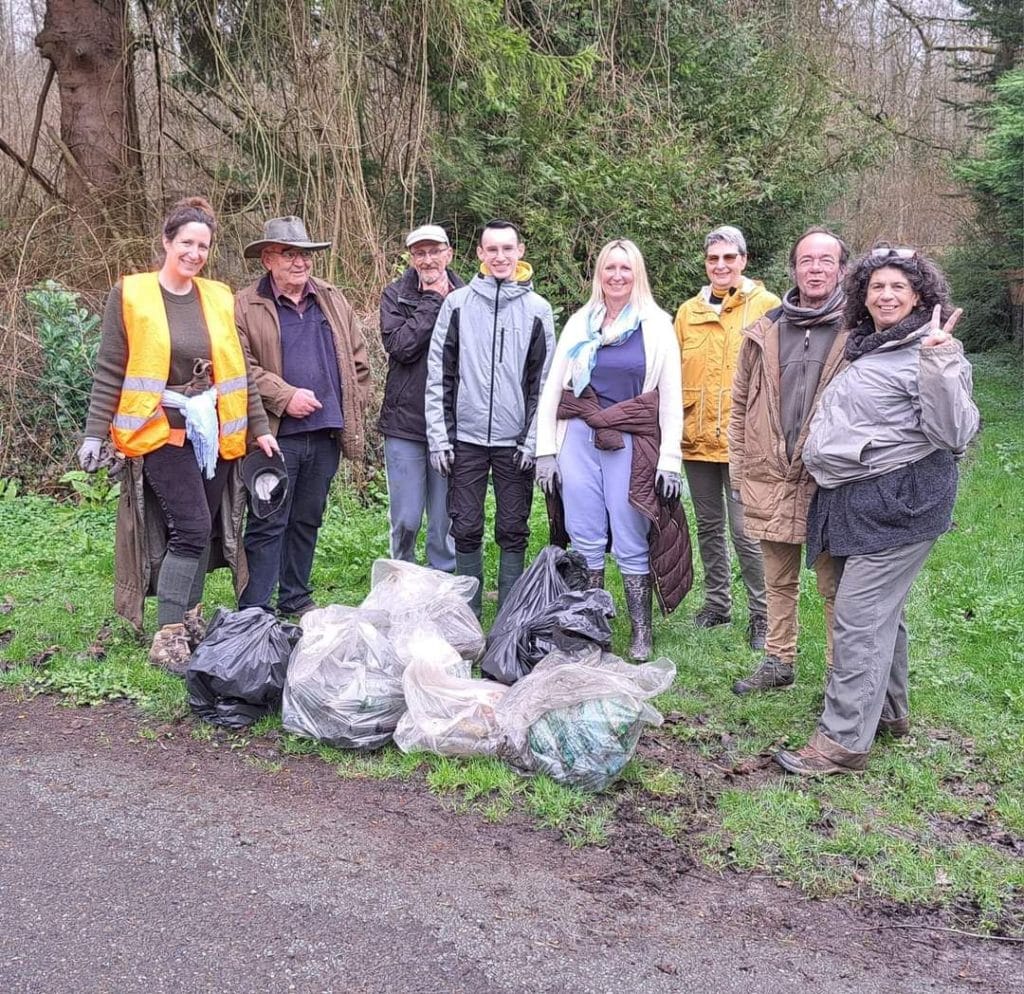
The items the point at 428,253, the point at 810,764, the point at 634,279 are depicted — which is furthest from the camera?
the point at 428,253

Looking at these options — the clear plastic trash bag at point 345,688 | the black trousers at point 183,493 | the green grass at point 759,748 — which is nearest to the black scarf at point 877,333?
the green grass at point 759,748

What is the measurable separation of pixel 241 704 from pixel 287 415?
4.98ft

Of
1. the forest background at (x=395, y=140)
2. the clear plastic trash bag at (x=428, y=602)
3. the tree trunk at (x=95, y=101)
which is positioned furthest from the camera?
the tree trunk at (x=95, y=101)

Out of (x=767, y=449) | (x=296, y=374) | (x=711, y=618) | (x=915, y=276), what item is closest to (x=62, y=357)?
(x=296, y=374)

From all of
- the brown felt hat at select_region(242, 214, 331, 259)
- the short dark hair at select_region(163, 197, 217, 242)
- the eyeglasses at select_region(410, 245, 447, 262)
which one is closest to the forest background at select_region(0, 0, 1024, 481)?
the eyeglasses at select_region(410, 245, 447, 262)

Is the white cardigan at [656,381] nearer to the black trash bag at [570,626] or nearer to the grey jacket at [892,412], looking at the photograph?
the black trash bag at [570,626]

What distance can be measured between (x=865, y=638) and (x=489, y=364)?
2132mm

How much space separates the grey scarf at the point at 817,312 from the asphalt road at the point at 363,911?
215cm

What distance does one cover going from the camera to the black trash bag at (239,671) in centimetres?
386

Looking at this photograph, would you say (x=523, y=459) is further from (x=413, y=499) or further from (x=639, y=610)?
(x=639, y=610)

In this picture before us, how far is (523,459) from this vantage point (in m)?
4.74

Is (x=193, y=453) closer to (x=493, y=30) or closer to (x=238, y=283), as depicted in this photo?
(x=238, y=283)

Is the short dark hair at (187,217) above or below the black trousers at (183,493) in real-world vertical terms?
above

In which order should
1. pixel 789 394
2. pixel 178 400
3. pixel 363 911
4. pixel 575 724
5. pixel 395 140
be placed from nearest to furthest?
1. pixel 363 911
2. pixel 575 724
3. pixel 789 394
4. pixel 178 400
5. pixel 395 140
